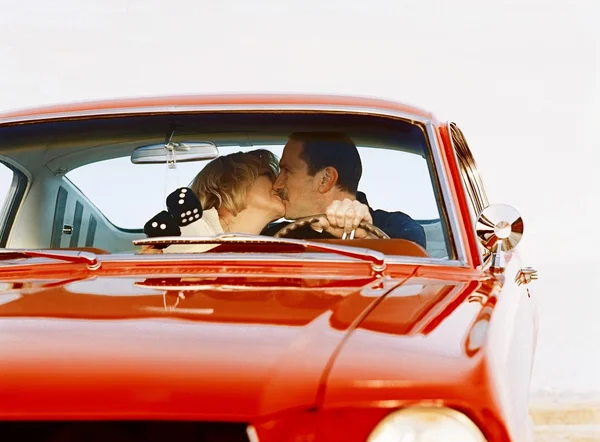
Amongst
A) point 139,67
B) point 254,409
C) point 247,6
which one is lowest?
point 254,409

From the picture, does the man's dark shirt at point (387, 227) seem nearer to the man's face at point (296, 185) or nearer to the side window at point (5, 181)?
the man's face at point (296, 185)

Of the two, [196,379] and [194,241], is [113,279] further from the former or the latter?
[196,379]

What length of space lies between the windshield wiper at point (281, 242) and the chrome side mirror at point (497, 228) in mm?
262

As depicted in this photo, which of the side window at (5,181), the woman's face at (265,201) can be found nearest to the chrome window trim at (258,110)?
the woman's face at (265,201)

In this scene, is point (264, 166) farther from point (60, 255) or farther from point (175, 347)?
point (175, 347)

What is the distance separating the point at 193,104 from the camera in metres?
4.05

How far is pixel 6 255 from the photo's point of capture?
3.61 meters

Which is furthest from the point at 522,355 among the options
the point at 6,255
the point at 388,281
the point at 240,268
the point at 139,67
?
the point at 139,67

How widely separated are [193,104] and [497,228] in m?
1.02

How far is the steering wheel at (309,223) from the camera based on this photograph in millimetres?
3836

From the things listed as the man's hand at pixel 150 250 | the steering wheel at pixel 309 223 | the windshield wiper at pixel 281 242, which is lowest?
the man's hand at pixel 150 250

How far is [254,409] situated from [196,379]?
0.12 meters

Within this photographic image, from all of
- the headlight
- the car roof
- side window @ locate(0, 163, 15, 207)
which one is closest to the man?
the car roof

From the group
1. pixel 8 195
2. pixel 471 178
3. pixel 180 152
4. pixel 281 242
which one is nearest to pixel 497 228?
pixel 281 242
